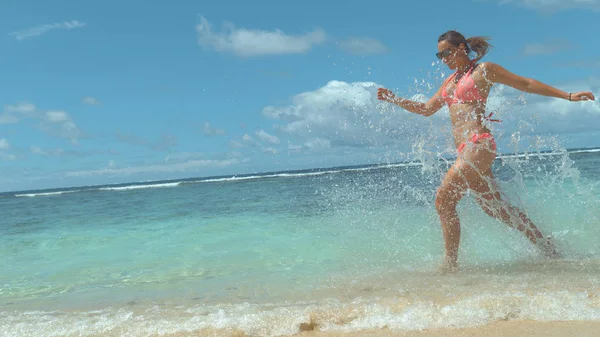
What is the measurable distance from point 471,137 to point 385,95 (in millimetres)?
836

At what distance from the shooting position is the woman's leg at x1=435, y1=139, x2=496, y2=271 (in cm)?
419

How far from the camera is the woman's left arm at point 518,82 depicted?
3983 mm

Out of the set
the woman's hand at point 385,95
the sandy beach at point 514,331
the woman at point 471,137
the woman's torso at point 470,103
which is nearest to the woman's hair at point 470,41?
the woman at point 471,137

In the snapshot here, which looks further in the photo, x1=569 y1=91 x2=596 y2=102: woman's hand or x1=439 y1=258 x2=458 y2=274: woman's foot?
x1=439 y1=258 x2=458 y2=274: woman's foot

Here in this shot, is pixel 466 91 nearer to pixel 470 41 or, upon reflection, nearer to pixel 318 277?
pixel 470 41

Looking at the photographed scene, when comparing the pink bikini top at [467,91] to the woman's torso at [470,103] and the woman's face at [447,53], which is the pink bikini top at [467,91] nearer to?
the woman's torso at [470,103]

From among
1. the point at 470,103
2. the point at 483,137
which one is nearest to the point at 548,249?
the point at 483,137

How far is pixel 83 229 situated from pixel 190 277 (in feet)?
22.0

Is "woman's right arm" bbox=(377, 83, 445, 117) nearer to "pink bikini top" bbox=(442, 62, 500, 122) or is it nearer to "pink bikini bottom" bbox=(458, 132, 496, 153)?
"pink bikini top" bbox=(442, 62, 500, 122)

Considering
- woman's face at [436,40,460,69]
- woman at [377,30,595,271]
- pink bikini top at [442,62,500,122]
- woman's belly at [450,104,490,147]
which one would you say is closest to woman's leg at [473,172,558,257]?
woman at [377,30,595,271]

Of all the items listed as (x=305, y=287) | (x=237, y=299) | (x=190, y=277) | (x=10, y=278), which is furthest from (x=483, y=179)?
(x=10, y=278)

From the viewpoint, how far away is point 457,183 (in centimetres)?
422

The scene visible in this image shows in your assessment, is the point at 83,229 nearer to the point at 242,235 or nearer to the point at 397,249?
the point at 242,235

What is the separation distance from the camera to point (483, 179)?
434cm
